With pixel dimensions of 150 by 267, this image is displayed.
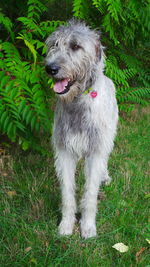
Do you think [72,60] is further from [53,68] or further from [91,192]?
[91,192]

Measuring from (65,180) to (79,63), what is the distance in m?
1.26

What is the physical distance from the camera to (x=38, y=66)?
12.6ft

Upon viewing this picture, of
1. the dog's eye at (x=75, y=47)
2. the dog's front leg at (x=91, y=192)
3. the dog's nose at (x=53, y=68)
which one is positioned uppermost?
the dog's eye at (x=75, y=47)

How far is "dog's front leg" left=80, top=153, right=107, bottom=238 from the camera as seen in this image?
3.24m

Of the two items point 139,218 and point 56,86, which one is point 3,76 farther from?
point 139,218

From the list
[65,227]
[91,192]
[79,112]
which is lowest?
[65,227]

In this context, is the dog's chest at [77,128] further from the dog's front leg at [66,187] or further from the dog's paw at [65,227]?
the dog's paw at [65,227]

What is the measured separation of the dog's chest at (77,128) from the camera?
3025mm

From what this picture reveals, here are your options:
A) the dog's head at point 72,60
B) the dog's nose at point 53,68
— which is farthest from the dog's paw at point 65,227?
the dog's nose at point 53,68

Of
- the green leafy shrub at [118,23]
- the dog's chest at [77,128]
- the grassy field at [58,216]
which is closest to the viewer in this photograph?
the grassy field at [58,216]

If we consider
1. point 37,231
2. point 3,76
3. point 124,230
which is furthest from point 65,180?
point 3,76

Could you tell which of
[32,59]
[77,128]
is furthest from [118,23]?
[77,128]

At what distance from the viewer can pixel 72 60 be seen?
2.73 metres

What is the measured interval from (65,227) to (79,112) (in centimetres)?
123
